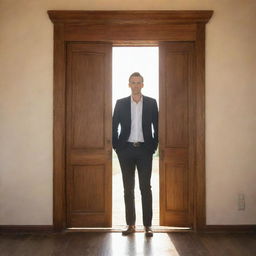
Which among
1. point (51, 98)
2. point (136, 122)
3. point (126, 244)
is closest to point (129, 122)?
point (136, 122)

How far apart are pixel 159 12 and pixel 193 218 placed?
2.32m

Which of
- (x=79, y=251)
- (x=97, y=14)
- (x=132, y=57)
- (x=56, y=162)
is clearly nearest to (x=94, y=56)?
(x=97, y=14)

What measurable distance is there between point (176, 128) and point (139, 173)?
2.29 ft

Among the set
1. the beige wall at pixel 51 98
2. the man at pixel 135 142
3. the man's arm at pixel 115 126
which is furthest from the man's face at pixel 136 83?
the beige wall at pixel 51 98

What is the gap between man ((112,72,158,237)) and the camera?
158 inches

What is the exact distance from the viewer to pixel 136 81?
4.02 m

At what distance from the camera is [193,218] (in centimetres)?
425

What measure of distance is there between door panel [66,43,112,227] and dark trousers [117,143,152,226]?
31cm

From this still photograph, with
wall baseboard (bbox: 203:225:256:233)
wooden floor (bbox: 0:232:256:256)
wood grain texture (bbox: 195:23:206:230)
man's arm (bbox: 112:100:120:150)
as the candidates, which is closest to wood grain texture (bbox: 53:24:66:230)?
wooden floor (bbox: 0:232:256:256)

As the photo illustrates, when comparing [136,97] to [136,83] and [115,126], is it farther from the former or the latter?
[115,126]

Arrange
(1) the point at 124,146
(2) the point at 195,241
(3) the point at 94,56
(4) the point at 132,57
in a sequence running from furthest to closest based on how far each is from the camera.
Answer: (4) the point at 132,57
(3) the point at 94,56
(1) the point at 124,146
(2) the point at 195,241

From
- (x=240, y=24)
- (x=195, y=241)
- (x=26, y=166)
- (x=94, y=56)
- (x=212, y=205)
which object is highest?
(x=240, y=24)

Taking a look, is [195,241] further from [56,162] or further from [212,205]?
[56,162]

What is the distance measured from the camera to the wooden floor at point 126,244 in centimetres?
341
